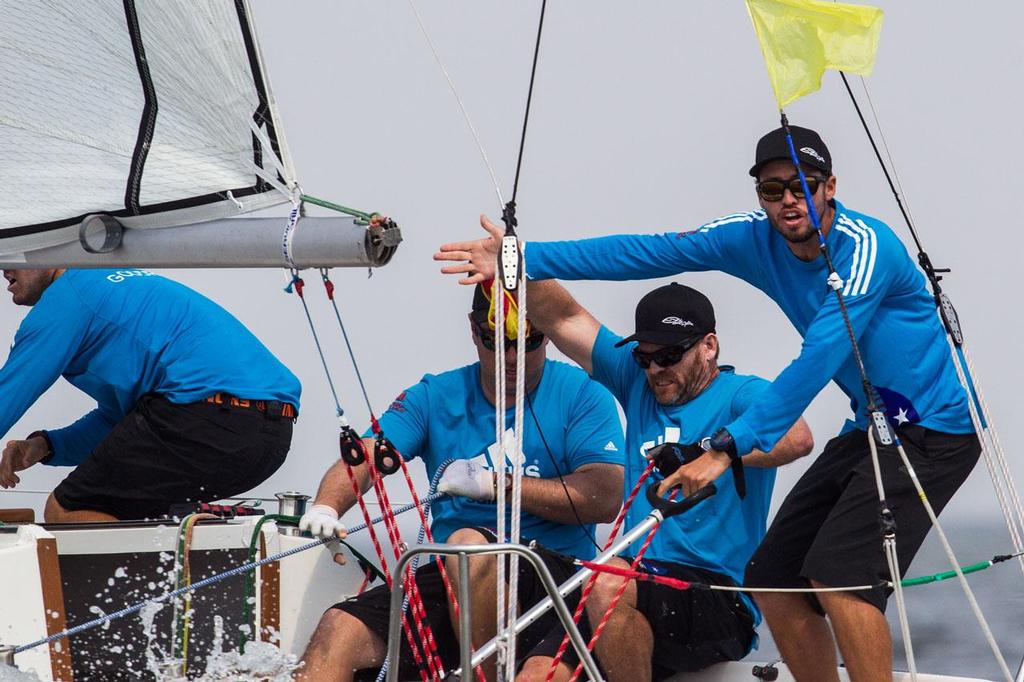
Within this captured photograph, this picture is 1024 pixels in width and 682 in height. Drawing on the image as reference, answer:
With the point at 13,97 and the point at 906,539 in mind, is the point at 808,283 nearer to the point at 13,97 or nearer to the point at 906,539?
the point at 906,539

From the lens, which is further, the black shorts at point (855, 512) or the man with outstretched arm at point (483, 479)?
the man with outstretched arm at point (483, 479)

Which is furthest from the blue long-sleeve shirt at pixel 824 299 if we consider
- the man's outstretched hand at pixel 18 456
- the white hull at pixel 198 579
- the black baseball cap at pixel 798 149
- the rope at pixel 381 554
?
the man's outstretched hand at pixel 18 456

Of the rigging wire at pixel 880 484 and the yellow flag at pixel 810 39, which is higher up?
the yellow flag at pixel 810 39

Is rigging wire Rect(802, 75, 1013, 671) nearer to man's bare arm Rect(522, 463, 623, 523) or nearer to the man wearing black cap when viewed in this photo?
the man wearing black cap

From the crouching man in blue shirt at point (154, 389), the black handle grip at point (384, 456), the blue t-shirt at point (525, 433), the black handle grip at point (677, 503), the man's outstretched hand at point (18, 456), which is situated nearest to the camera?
the black handle grip at point (677, 503)

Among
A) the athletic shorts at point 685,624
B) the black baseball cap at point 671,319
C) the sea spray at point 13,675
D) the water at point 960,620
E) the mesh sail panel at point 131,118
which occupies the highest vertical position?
the mesh sail panel at point 131,118

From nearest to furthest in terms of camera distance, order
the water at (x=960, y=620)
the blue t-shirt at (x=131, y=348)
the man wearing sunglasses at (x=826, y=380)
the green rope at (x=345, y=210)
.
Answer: the green rope at (x=345, y=210), the man wearing sunglasses at (x=826, y=380), the blue t-shirt at (x=131, y=348), the water at (x=960, y=620)

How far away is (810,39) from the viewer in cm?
299

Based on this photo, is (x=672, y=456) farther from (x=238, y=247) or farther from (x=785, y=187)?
(x=238, y=247)

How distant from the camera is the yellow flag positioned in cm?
294

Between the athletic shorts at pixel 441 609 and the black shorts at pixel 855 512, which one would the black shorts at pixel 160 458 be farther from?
the black shorts at pixel 855 512

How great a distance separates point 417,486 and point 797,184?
5.12 m

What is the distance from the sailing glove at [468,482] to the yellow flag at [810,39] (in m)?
1.06

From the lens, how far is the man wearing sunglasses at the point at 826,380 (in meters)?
2.71
